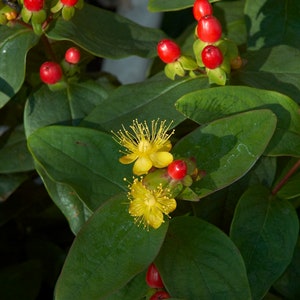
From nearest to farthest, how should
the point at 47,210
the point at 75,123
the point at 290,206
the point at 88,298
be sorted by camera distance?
the point at 88,298
the point at 290,206
the point at 75,123
the point at 47,210

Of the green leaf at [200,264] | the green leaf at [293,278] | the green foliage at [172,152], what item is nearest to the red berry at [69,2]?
the green foliage at [172,152]

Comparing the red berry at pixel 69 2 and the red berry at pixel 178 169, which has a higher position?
the red berry at pixel 69 2

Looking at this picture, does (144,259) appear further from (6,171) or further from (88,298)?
(6,171)

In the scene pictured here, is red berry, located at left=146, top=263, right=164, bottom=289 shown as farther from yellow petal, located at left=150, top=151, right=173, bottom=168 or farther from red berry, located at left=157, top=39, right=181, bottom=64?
red berry, located at left=157, top=39, right=181, bottom=64

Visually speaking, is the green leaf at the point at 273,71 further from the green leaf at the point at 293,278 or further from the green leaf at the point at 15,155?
the green leaf at the point at 15,155

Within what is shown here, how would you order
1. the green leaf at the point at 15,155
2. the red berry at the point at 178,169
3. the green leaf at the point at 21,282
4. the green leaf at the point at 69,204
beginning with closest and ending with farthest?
the red berry at the point at 178,169 < the green leaf at the point at 69,204 < the green leaf at the point at 15,155 < the green leaf at the point at 21,282

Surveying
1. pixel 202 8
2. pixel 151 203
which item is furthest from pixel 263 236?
pixel 202 8

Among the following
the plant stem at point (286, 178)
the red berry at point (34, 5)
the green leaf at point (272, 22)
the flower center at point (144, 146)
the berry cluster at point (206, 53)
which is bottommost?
the plant stem at point (286, 178)

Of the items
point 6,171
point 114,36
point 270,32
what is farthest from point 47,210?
point 270,32
